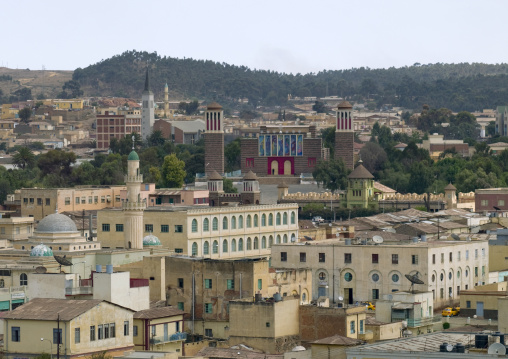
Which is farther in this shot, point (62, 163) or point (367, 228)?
point (62, 163)

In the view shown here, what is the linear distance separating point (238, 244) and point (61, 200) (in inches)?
748

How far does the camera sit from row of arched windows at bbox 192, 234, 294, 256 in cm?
7969

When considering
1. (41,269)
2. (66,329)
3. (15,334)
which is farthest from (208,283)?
(66,329)

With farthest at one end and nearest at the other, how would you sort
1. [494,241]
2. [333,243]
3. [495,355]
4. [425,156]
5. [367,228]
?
[425,156]
[367,228]
[494,241]
[333,243]
[495,355]

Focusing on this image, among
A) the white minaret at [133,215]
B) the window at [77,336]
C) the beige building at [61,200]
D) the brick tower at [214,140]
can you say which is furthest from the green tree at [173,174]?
the window at [77,336]

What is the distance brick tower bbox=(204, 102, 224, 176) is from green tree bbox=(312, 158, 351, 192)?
1037 cm

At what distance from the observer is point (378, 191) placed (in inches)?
5108

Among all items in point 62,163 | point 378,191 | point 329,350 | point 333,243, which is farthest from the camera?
point 62,163

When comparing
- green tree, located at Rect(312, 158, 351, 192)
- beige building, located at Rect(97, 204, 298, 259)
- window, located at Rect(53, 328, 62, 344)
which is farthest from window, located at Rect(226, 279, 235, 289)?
green tree, located at Rect(312, 158, 351, 192)

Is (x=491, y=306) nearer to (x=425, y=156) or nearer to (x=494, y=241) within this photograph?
(x=494, y=241)

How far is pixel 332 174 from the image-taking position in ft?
464

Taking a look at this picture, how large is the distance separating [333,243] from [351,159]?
3079 inches

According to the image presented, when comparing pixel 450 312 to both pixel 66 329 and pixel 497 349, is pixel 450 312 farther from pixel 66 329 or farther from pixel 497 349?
pixel 497 349

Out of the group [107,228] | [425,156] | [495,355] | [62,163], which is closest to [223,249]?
[107,228]
